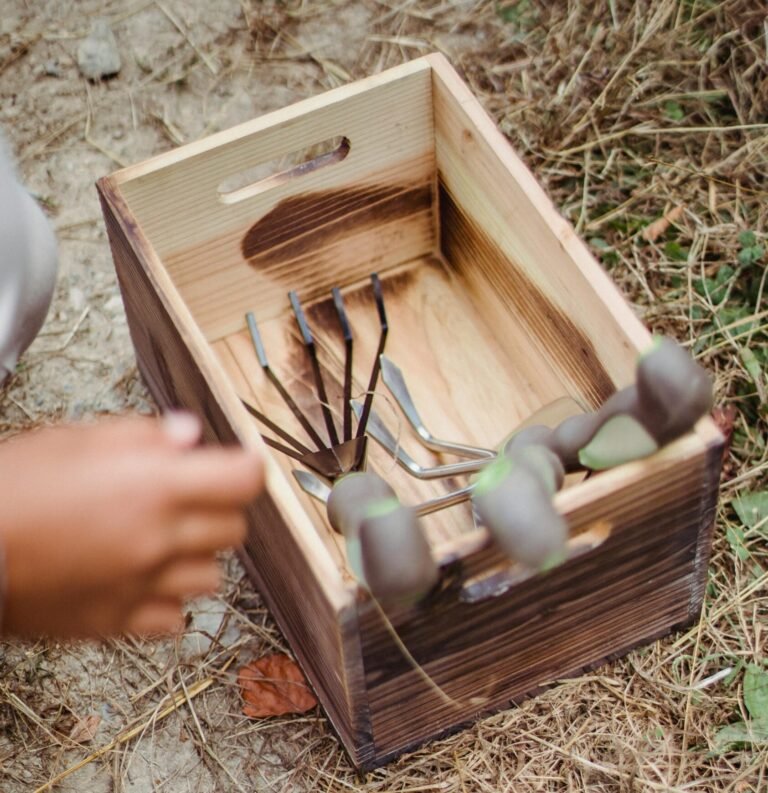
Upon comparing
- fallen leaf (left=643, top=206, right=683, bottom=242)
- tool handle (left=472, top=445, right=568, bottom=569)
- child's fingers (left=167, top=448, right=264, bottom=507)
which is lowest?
tool handle (left=472, top=445, right=568, bottom=569)

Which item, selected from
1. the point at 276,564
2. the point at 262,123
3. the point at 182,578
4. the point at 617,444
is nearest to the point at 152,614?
the point at 182,578

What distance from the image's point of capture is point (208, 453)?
889mm

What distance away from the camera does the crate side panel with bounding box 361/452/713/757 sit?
1.01 metres

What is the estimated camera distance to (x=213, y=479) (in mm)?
855

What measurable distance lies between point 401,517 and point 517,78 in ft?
3.27

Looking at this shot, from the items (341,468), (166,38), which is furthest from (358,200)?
(166,38)

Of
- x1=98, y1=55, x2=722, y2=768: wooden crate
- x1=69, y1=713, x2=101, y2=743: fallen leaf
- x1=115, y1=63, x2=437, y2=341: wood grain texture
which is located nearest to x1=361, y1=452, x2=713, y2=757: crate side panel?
x1=98, y1=55, x2=722, y2=768: wooden crate

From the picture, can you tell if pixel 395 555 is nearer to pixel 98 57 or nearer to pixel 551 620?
pixel 551 620

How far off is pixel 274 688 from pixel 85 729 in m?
0.20

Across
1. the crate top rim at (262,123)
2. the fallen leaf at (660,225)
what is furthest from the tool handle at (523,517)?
the fallen leaf at (660,225)

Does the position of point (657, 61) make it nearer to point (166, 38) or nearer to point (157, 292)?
point (166, 38)

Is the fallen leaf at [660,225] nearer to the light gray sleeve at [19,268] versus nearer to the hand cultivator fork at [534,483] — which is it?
the hand cultivator fork at [534,483]

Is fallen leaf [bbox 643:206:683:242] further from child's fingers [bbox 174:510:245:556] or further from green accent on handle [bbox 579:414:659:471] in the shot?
child's fingers [bbox 174:510:245:556]

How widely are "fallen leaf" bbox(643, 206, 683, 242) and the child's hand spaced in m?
0.84
